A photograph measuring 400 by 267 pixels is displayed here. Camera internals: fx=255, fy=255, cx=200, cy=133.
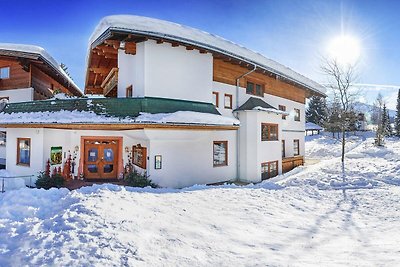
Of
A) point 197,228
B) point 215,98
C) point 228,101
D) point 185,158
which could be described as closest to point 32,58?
point 215,98

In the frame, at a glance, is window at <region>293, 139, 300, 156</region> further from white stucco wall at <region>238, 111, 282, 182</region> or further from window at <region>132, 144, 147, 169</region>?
window at <region>132, 144, 147, 169</region>

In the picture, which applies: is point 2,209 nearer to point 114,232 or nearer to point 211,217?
point 114,232

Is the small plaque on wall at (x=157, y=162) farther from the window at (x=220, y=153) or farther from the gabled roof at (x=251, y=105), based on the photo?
the gabled roof at (x=251, y=105)

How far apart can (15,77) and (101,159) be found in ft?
31.7

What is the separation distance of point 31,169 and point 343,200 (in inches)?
551

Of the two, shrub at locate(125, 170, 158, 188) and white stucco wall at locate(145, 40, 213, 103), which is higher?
white stucco wall at locate(145, 40, 213, 103)

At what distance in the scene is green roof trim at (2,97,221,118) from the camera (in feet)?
33.7

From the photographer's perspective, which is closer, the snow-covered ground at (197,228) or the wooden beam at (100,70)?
the snow-covered ground at (197,228)

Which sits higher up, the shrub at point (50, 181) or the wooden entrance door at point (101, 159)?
the wooden entrance door at point (101, 159)

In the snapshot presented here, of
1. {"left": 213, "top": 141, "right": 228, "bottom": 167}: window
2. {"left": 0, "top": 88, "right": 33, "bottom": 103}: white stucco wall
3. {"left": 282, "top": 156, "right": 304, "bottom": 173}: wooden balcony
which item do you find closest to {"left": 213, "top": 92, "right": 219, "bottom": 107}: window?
{"left": 213, "top": 141, "right": 228, "bottom": 167}: window

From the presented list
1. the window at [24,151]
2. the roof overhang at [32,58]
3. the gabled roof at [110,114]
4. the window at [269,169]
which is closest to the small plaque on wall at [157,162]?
the gabled roof at [110,114]

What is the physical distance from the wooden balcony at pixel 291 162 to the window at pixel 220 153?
6167 mm

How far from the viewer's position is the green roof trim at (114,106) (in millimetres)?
10281

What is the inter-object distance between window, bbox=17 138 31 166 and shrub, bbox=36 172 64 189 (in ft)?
5.89
